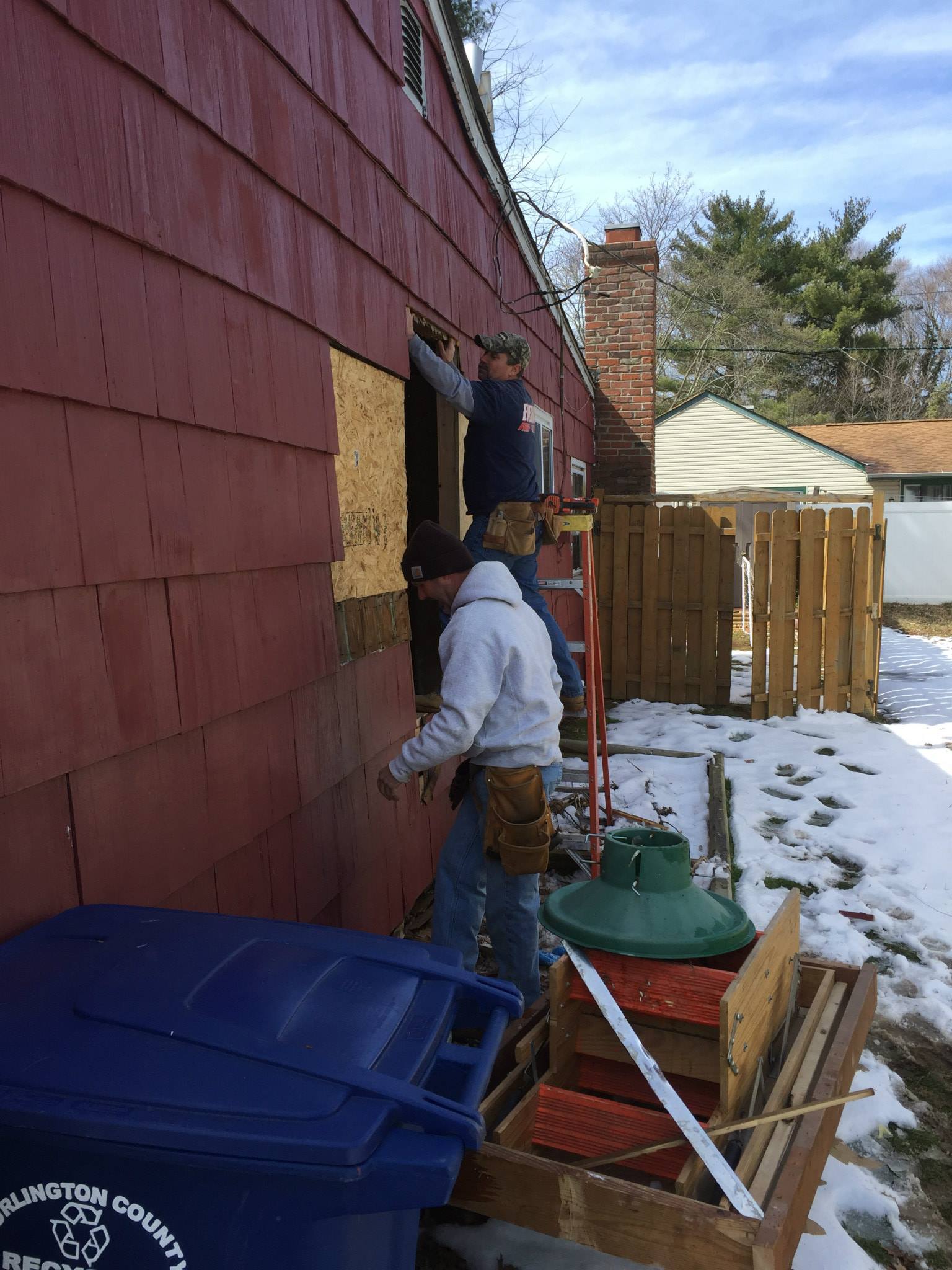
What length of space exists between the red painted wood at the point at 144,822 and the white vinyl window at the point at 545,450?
5812 millimetres

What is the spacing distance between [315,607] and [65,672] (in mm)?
1393

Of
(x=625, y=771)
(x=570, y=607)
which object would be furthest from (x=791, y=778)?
(x=570, y=607)

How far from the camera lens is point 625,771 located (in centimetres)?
688

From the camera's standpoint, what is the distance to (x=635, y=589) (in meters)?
10.0

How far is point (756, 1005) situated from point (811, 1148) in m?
0.37

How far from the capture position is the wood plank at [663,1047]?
2.50m

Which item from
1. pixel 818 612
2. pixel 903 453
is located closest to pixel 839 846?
pixel 818 612

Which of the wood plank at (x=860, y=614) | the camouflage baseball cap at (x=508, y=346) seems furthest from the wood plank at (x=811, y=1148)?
the wood plank at (x=860, y=614)

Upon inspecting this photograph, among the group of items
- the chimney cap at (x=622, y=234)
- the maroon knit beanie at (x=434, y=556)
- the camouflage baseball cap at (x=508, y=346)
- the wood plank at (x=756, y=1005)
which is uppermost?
the chimney cap at (x=622, y=234)

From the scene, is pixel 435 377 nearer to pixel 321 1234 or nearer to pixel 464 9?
pixel 321 1234

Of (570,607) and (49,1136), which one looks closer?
(49,1136)

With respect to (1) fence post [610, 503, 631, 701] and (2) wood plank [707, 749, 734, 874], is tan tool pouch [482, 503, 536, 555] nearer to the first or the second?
(2) wood plank [707, 749, 734, 874]

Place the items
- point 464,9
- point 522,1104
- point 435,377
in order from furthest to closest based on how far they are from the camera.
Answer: point 464,9 → point 435,377 → point 522,1104

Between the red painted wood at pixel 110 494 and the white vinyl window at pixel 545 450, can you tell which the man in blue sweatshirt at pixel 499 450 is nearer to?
the red painted wood at pixel 110 494
